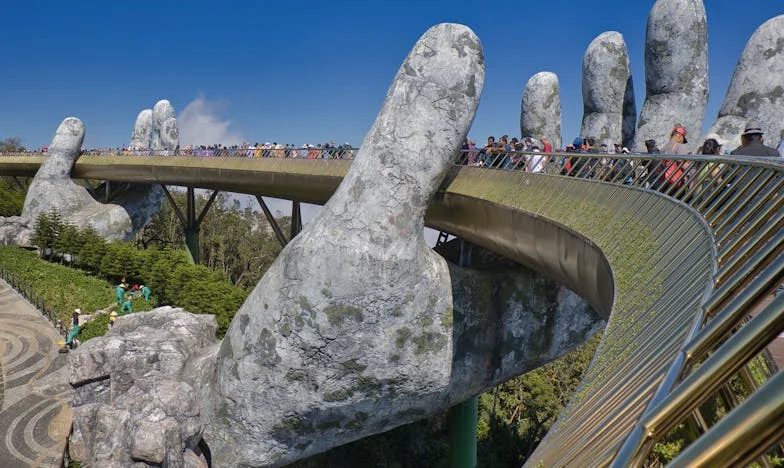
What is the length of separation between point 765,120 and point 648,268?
6001 millimetres

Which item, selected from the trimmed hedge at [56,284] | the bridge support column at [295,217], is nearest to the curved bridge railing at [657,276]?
the bridge support column at [295,217]

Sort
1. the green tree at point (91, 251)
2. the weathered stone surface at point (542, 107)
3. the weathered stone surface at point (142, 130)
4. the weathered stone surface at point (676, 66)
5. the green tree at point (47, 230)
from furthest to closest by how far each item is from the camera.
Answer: the weathered stone surface at point (142, 130), the green tree at point (47, 230), the green tree at point (91, 251), the weathered stone surface at point (542, 107), the weathered stone surface at point (676, 66)

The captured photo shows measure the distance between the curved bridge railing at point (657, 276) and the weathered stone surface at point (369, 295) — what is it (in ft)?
4.48

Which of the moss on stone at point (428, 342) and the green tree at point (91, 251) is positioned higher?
the green tree at point (91, 251)

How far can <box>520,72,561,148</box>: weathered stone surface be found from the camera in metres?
12.7

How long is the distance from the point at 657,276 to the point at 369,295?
6612 millimetres

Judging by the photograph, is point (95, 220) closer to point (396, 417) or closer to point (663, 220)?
point (396, 417)

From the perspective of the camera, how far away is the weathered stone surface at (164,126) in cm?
3203

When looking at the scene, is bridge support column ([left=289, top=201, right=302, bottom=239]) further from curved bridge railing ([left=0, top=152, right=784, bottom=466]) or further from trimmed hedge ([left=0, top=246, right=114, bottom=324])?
curved bridge railing ([left=0, top=152, right=784, bottom=466])

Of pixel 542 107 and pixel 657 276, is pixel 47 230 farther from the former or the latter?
pixel 657 276

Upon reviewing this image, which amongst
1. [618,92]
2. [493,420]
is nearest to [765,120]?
[618,92]

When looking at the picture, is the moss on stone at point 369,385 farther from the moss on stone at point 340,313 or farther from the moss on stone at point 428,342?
the moss on stone at point 340,313

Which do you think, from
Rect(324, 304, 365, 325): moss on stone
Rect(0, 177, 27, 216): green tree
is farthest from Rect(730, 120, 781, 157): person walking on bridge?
Rect(0, 177, 27, 216): green tree

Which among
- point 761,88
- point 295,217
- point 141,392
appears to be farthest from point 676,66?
point 295,217
